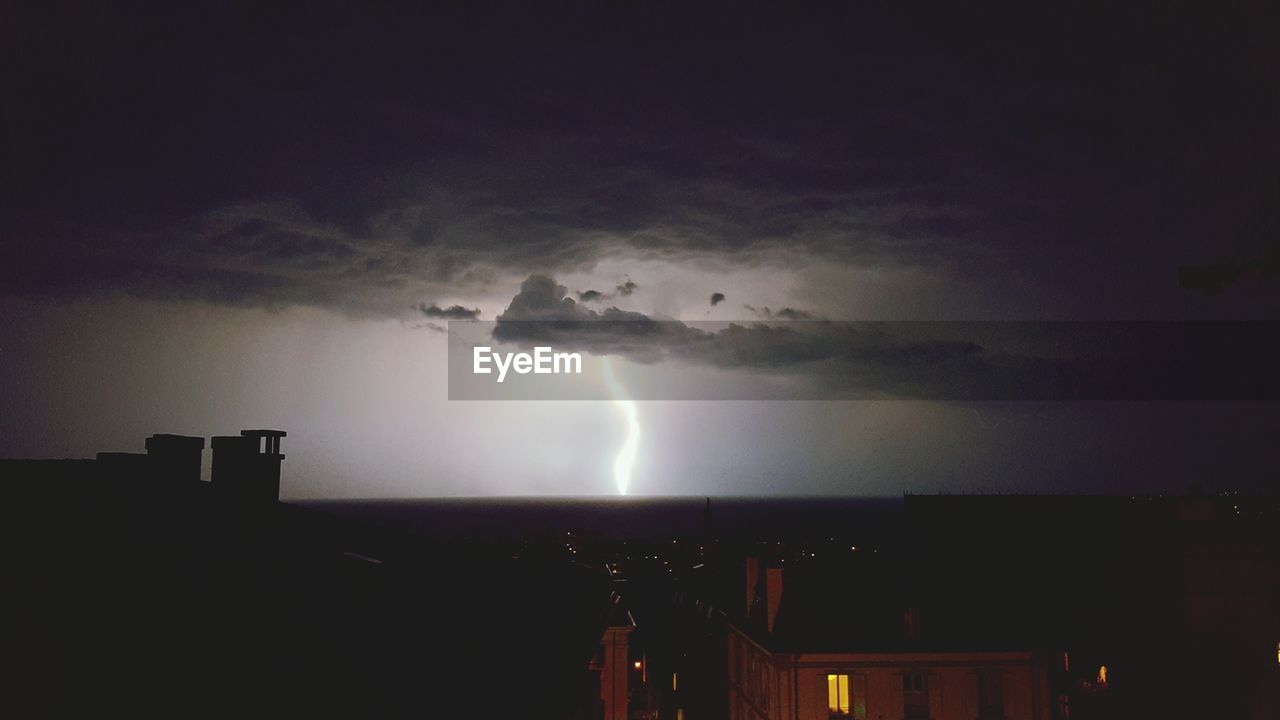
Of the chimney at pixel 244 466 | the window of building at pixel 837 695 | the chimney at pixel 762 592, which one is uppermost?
the chimney at pixel 244 466

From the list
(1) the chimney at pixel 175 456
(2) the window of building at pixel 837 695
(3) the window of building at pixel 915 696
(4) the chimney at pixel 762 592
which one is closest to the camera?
(1) the chimney at pixel 175 456

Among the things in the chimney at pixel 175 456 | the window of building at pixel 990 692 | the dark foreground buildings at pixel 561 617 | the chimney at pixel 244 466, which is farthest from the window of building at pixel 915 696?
the chimney at pixel 175 456

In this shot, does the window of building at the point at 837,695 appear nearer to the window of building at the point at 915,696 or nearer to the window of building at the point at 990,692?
the window of building at the point at 915,696

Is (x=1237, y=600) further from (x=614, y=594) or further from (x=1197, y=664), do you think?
(x=614, y=594)

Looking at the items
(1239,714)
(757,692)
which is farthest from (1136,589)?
(757,692)

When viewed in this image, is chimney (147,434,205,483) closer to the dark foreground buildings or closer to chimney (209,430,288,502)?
the dark foreground buildings

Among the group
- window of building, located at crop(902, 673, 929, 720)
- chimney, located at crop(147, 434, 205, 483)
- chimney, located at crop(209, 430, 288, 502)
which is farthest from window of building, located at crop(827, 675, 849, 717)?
chimney, located at crop(147, 434, 205, 483)

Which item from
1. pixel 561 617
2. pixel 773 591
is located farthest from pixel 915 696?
pixel 561 617
